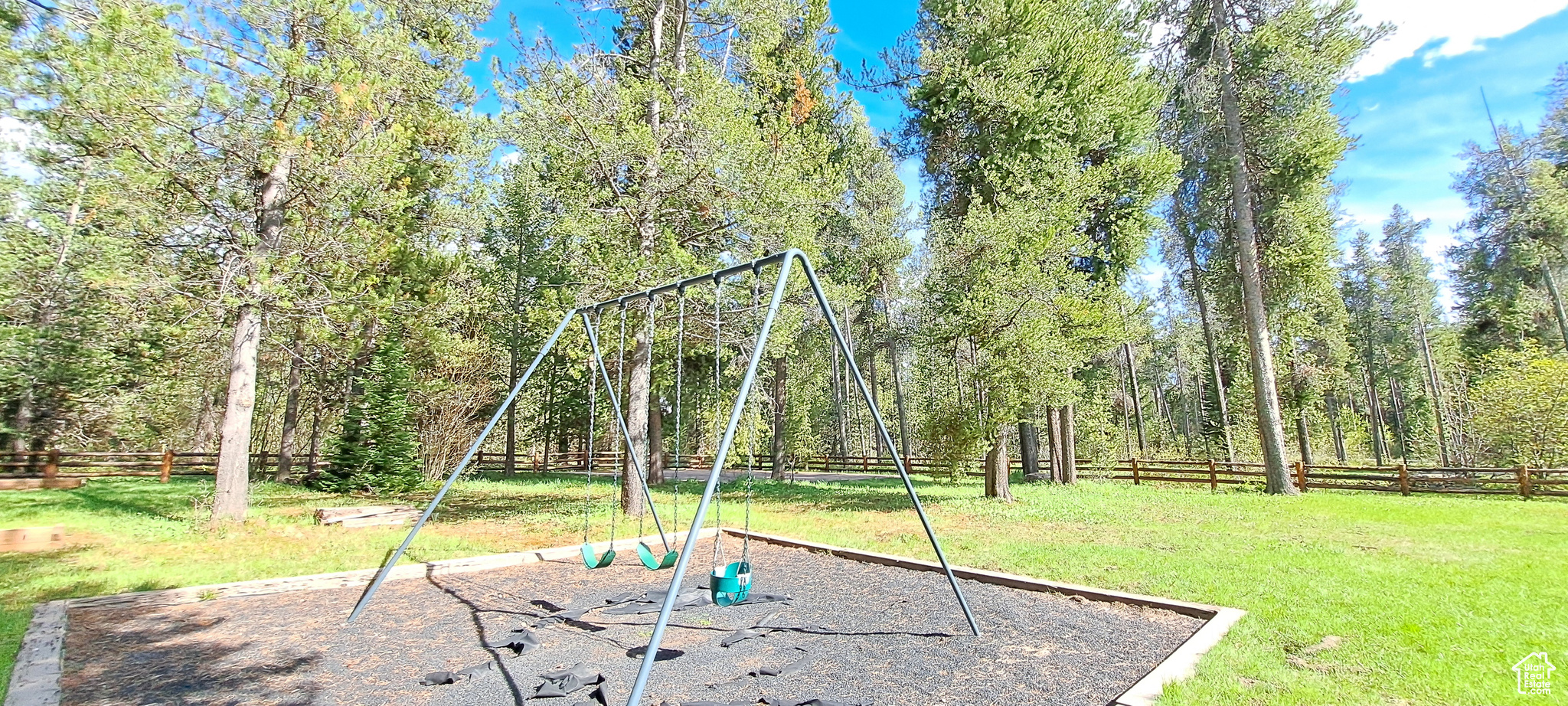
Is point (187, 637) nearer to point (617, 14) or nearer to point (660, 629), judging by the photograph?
point (660, 629)

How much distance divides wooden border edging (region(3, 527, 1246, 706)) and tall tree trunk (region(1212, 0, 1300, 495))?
11610mm

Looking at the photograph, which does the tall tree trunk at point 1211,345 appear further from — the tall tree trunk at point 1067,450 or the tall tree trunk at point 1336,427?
the tall tree trunk at point 1336,427

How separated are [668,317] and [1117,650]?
28.8 feet

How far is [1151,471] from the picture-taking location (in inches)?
700

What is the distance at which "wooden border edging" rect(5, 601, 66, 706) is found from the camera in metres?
3.34

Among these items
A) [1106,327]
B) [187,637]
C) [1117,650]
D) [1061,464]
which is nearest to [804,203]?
[1106,327]

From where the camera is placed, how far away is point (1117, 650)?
4.15 meters

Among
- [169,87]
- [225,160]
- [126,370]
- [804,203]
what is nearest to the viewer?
[169,87]

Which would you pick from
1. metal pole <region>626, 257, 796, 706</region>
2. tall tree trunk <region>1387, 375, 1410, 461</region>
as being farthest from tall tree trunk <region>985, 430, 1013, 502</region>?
tall tree trunk <region>1387, 375, 1410, 461</region>

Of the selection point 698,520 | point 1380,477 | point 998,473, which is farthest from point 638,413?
point 1380,477

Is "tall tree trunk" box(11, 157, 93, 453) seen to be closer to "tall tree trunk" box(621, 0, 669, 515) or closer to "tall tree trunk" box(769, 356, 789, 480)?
"tall tree trunk" box(621, 0, 669, 515)

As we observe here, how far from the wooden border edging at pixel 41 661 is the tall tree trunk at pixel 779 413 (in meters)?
13.7

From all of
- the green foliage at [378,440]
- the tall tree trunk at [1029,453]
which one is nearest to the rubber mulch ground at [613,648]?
the green foliage at [378,440]

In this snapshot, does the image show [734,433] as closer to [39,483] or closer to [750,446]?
[750,446]
